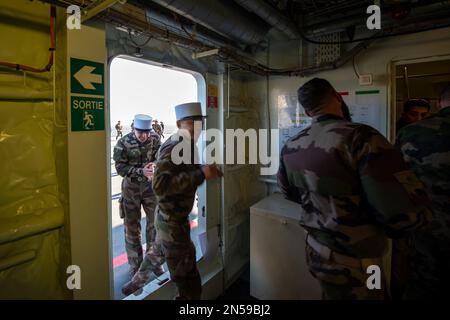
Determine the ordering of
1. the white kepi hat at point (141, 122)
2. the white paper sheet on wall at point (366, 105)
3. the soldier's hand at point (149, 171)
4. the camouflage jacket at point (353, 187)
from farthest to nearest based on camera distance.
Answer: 1. the white kepi hat at point (141, 122)
2. the soldier's hand at point (149, 171)
3. the white paper sheet on wall at point (366, 105)
4. the camouflage jacket at point (353, 187)

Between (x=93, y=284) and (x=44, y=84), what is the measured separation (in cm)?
108

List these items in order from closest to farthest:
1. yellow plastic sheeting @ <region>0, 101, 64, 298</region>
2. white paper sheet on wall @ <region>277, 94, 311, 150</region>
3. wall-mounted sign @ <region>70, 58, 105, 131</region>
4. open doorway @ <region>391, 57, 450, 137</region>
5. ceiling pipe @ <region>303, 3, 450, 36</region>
→ 1. yellow plastic sheeting @ <region>0, 101, 64, 298</region>
2. wall-mounted sign @ <region>70, 58, 105, 131</region>
3. ceiling pipe @ <region>303, 3, 450, 36</region>
4. white paper sheet on wall @ <region>277, 94, 311, 150</region>
5. open doorway @ <region>391, 57, 450, 137</region>

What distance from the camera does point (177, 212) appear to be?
1.72m

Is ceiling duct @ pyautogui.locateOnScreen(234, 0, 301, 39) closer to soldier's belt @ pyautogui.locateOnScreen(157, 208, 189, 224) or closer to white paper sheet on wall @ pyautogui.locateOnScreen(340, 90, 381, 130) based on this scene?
white paper sheet on wall @ pyautogui.locateOnScreen(340, 90, 381, 130)

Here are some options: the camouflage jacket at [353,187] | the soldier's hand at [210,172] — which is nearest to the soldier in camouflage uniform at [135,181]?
the soldier's hand at [210,172]

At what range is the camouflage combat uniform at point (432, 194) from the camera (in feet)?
5.24

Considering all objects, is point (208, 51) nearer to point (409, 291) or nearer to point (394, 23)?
point (394, 23)

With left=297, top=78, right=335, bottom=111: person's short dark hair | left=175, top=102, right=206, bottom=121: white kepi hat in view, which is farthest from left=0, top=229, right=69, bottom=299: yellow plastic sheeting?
left=297, top=78, right=335, bottom=111: person's short dark hair

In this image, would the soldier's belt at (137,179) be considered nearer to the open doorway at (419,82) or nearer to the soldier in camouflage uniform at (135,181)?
the soldier in camouflage uniform at (135,181)

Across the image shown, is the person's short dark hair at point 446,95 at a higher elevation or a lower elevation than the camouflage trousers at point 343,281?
higher

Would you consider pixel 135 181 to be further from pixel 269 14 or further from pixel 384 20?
pixel 384 20

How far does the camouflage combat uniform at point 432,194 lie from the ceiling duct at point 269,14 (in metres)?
1.16

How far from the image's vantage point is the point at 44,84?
48.9 inches

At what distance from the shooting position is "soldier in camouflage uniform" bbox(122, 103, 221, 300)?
5.54ft
